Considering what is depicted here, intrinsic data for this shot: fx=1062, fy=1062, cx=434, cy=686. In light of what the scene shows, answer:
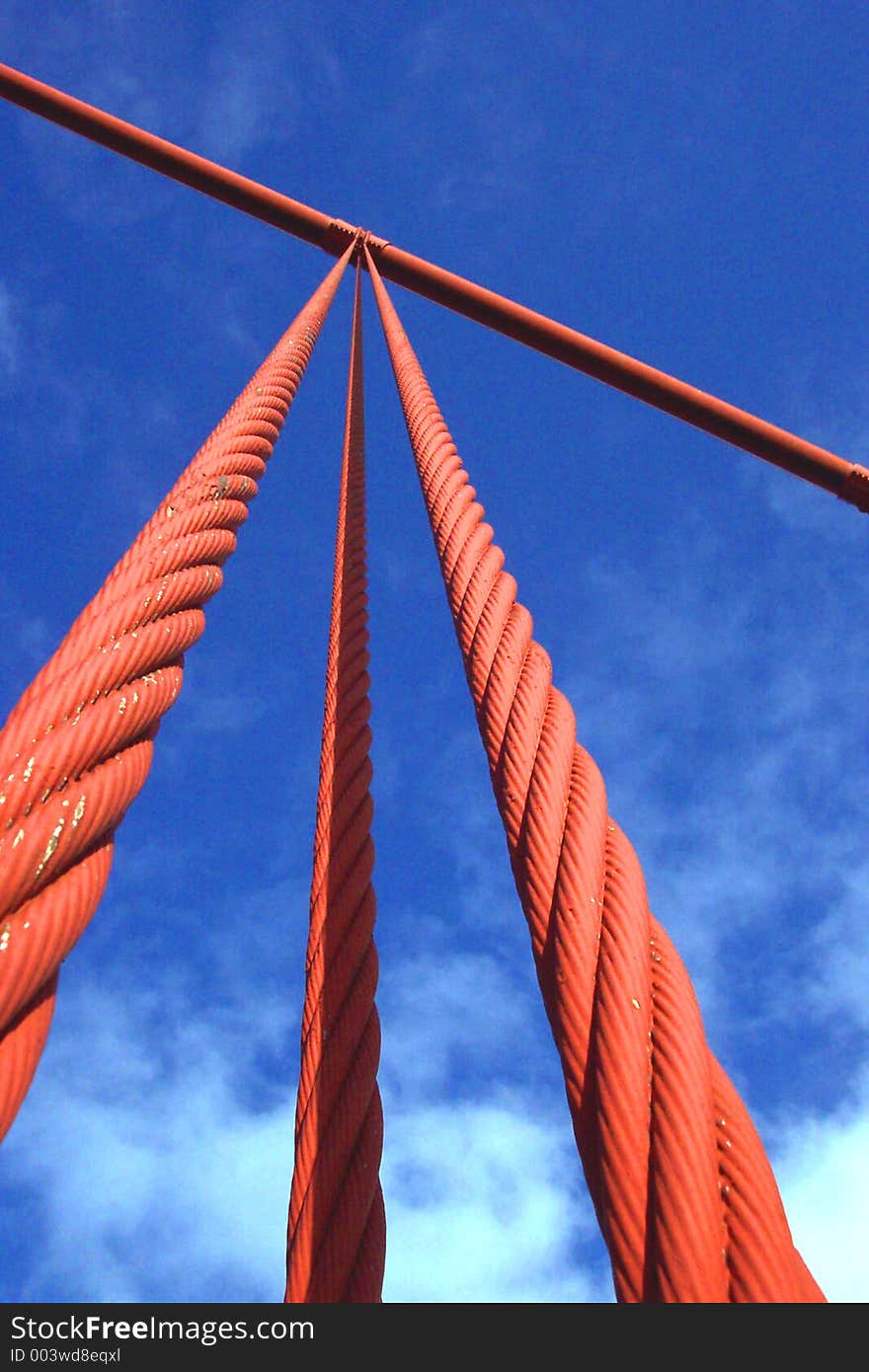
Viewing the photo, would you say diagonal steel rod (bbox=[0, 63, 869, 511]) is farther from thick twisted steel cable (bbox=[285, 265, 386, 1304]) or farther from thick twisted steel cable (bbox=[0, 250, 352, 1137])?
thick twisted steel cable (bbox=[0, 250, 352, 1137])

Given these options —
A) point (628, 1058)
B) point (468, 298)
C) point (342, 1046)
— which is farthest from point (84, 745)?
point (468, 298)

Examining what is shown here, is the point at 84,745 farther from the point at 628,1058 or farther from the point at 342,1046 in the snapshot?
the point at 342,1046

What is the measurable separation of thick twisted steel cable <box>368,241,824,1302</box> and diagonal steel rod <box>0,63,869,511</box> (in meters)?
1.43

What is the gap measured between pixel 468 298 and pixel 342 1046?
1.92 m

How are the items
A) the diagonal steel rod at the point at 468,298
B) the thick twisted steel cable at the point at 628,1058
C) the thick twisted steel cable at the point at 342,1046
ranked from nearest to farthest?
the thick twisted steel cable at the point at 628,1058, the thick twisted steel cable at the point at 342,1046, the diagonal steel rod at the point at 468,298


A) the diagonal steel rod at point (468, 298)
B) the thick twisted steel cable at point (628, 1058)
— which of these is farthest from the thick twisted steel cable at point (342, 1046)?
the diagonal steel rod at point (468, 298)

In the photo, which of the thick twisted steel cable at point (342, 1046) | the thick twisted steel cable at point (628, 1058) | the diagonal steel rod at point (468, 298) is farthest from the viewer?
the diagonal steel rod at point (468, 298)

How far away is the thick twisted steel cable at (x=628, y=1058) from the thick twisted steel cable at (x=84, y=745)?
0.34m

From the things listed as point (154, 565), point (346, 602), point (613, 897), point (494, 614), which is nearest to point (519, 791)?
point (613, 897)

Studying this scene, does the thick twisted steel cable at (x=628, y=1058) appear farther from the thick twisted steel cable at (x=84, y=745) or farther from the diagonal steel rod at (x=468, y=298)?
the diagonal steel rod at (x=468, y=298)

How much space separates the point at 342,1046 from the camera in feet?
4.08

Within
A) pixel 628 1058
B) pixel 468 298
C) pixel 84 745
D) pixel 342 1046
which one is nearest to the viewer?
pixel 628 1058

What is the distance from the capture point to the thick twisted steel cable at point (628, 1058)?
63cm

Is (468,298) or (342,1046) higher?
(468,298)
